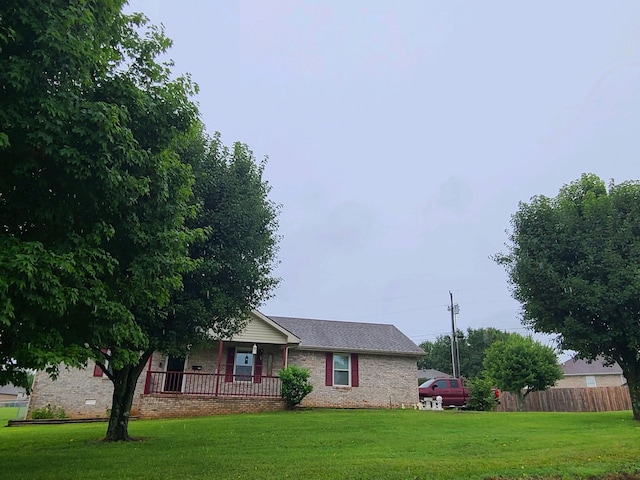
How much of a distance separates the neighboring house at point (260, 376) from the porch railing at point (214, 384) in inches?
1.7

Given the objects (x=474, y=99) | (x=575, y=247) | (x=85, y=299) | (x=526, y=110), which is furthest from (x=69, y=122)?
(x=526, y=110)

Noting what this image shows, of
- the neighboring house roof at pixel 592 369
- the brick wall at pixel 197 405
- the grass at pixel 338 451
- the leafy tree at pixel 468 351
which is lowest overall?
the grass at pixel 338 451

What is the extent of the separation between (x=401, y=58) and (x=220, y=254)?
11.2 m

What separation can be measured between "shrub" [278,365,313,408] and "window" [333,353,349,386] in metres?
3.37

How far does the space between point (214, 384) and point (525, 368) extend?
696 inches

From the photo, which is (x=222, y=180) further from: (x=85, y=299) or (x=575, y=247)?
(x=575, y=247)

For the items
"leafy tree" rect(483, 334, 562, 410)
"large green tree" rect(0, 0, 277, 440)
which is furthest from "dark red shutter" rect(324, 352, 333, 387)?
"large green tree" rect(0, 0, 277, 440)

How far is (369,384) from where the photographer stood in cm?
2320

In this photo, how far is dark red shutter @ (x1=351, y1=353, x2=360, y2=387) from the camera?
23109mm

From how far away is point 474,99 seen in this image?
20.3 m

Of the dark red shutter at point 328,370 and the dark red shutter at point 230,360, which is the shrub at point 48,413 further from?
the dark red shutter at point 328,370

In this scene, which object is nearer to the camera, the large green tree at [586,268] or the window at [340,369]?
the large green tree at [586,268]

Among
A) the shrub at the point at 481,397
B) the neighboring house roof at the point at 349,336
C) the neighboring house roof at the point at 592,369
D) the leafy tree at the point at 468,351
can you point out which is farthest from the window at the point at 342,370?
the leafy tree at the point at 468,351

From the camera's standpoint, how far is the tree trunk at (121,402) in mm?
10828
